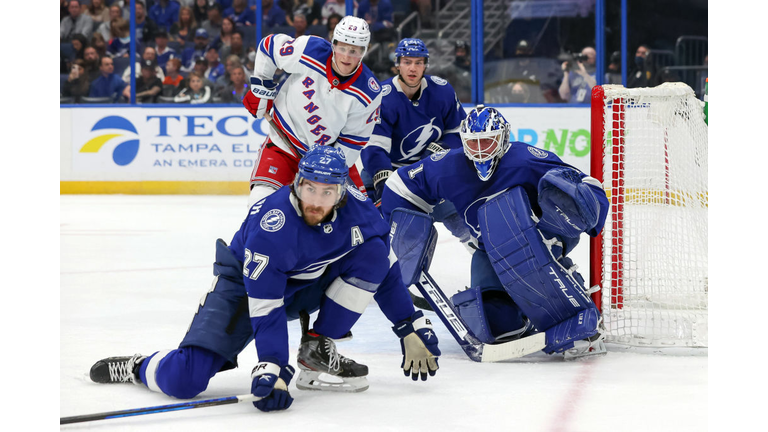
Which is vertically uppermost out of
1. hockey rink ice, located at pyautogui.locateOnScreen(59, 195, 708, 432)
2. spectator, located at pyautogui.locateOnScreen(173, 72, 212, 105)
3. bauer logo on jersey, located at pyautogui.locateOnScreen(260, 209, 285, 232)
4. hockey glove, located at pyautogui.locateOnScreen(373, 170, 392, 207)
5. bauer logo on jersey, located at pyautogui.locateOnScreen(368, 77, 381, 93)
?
spectator, located at pyautogui.locateOnScreen(173, 72, 212, 105)

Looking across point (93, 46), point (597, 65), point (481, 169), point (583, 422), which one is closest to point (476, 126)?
point (481, 169)

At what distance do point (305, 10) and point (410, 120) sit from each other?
4.99 m

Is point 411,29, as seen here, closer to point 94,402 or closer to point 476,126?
point 476,126

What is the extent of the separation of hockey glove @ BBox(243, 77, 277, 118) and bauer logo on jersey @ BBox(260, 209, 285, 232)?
1.27 metres

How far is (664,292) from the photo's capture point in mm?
3279

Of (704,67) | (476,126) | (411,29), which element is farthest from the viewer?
(411,29)

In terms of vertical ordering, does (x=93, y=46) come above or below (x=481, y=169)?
above

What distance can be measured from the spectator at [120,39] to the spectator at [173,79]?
449mm

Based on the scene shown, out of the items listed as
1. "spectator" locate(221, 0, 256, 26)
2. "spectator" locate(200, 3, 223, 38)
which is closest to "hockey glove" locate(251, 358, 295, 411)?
"spectator" locate(221, 0, 256, 26)

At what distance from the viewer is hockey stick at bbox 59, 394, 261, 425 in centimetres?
209

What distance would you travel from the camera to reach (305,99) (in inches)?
137

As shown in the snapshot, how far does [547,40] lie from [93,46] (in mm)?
4389

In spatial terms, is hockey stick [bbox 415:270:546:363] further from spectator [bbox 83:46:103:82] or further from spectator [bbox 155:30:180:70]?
spectator [bbox 83:46:103:82]

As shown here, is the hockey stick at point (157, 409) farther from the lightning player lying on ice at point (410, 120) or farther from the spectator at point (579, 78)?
the spectator at point (579, 78)
